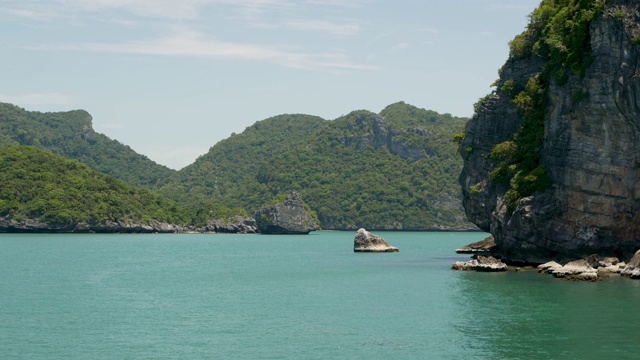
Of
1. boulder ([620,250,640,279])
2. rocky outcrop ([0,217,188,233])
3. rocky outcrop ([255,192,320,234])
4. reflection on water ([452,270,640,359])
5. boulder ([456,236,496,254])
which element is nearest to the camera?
reflection on water ([452,270,640,359])

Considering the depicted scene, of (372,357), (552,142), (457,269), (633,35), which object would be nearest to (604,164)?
(552,142)

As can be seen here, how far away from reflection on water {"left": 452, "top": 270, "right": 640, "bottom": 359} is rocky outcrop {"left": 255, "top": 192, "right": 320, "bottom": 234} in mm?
123004

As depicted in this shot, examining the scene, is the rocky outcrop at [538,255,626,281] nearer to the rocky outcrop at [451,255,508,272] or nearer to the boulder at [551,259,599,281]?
the boulder at [551,259,599,281]

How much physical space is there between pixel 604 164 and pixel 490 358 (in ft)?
111

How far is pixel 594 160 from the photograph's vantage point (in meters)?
62.9

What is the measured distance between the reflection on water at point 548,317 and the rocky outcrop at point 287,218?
12300 centimetres

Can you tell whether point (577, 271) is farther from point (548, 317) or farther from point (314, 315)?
point (314, 315)

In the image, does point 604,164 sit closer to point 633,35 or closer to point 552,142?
point 552,142

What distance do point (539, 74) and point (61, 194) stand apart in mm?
120833

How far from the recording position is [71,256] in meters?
95.9

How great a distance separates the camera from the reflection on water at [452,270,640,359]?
3500cm

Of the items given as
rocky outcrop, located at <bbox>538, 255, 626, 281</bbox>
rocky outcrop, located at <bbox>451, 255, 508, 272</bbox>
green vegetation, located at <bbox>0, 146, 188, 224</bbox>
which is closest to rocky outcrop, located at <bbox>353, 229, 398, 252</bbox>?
rocky outcrop, located at <bbox>451, 255, 508, 272</bbox>

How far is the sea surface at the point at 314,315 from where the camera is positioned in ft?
117

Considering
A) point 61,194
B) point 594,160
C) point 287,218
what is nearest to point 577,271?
point 594,160
